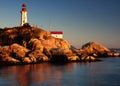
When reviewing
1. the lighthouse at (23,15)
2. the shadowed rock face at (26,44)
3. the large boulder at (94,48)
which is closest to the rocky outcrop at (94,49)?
the large boulder at (94,48)

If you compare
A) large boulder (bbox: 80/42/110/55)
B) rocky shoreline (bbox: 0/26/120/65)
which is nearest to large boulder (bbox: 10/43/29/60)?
rocky shoreline (bbox: 0/26/120/65)

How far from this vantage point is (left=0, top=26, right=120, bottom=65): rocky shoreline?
3396 inches

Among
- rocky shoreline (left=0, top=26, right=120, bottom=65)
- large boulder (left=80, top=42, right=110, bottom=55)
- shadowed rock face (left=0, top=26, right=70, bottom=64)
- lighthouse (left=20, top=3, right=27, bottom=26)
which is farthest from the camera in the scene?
large boulder (left=80, top=42, right=110, bottom=55)

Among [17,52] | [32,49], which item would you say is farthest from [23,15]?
[17,52]

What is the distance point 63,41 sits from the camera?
112m

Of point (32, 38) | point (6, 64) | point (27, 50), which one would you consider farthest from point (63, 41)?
point (6, 64)

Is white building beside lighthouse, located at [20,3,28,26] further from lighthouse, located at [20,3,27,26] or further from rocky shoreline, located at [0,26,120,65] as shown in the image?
rocky shoreline, located at [0,26,120,65]

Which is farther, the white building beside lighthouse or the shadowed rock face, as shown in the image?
the white building beside lighthouse

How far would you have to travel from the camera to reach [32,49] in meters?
94.9

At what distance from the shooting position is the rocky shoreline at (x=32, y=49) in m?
86.2

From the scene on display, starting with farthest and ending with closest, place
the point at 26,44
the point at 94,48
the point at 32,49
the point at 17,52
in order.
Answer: the point at 94,48, the point at 26,44, the point at 32,49, the point at 17,52

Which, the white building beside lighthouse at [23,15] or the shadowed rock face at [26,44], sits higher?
the white building beside lighthouse at [23,15]

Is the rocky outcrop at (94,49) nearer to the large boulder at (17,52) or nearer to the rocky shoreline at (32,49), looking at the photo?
the rocky shoreline at (32,49)

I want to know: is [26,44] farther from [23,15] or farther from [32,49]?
[23,15]
